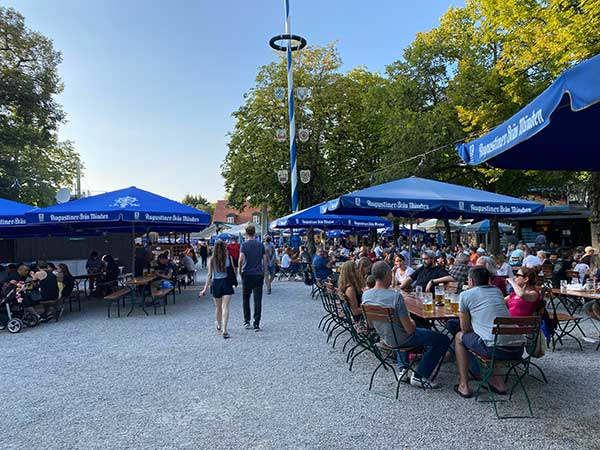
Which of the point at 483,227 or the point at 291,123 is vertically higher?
the point at 291,123

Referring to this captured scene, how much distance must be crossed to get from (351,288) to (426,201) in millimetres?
3017

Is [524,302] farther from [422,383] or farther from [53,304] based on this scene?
[53,304]

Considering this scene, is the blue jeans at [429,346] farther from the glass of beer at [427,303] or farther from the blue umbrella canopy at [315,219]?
the blue umbrella canopy at [315,219]

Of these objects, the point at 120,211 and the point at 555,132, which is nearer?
the point at 555,132

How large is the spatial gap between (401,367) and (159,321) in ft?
17.8

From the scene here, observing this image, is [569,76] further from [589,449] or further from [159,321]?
[159,321]

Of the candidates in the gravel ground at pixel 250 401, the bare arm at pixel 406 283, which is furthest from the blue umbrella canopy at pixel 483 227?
the gravel ground at pixel 250 401

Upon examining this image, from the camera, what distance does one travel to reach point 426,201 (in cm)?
761

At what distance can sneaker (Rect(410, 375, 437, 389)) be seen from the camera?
4293 millimetres

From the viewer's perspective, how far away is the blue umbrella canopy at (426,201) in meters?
7.60

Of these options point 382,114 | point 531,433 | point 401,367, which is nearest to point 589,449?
point 531,433

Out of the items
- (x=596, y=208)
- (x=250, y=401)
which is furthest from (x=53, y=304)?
(x=596, y=208)

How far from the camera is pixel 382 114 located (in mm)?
22938

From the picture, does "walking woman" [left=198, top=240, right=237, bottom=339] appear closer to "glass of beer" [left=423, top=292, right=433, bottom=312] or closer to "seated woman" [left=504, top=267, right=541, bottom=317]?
"glass of beer" [left=423, top=292, right=433, bottom=312]
